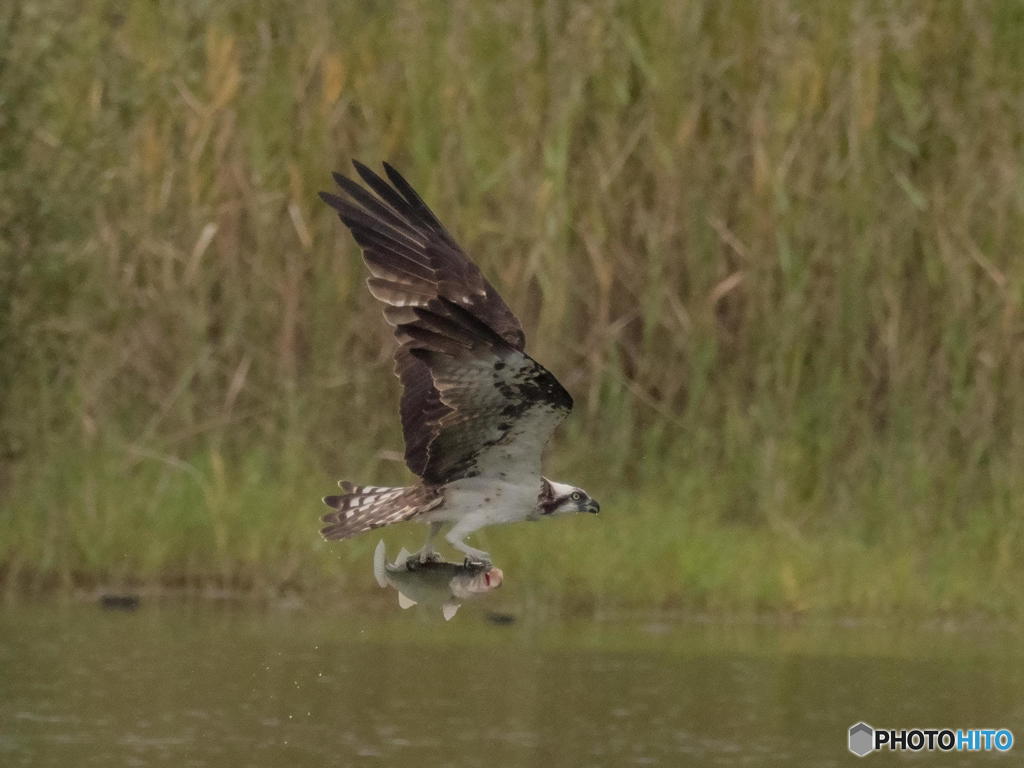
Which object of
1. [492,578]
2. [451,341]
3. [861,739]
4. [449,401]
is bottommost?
[861,739]

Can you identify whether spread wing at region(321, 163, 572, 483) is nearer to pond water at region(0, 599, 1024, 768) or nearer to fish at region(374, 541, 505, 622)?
fish at region(374, 541, 505, 622)

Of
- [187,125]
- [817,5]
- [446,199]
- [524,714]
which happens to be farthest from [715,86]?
[524,714]

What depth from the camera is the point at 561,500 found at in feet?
27.8

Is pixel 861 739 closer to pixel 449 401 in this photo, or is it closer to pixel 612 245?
pixel 449 401

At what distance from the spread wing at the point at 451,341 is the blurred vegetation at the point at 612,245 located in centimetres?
362

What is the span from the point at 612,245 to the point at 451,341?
5041mm

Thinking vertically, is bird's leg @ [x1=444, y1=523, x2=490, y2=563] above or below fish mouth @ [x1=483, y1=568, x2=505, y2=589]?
above

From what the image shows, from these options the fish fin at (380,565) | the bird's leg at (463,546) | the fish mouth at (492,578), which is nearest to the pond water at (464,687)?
the bird's leg at (463,546)

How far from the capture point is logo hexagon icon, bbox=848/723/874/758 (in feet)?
29.7

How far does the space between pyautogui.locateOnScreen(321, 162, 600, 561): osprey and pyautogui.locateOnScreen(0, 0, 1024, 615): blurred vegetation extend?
341 centimetres

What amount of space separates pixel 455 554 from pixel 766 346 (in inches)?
76.9

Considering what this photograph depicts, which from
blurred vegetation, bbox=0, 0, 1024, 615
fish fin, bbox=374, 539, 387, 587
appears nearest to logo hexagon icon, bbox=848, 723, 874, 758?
fish fin, bbox=374, 539, 387, 587

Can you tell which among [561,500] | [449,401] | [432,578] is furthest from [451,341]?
[561,500]

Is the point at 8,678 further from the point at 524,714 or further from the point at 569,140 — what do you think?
the point at 569,140
